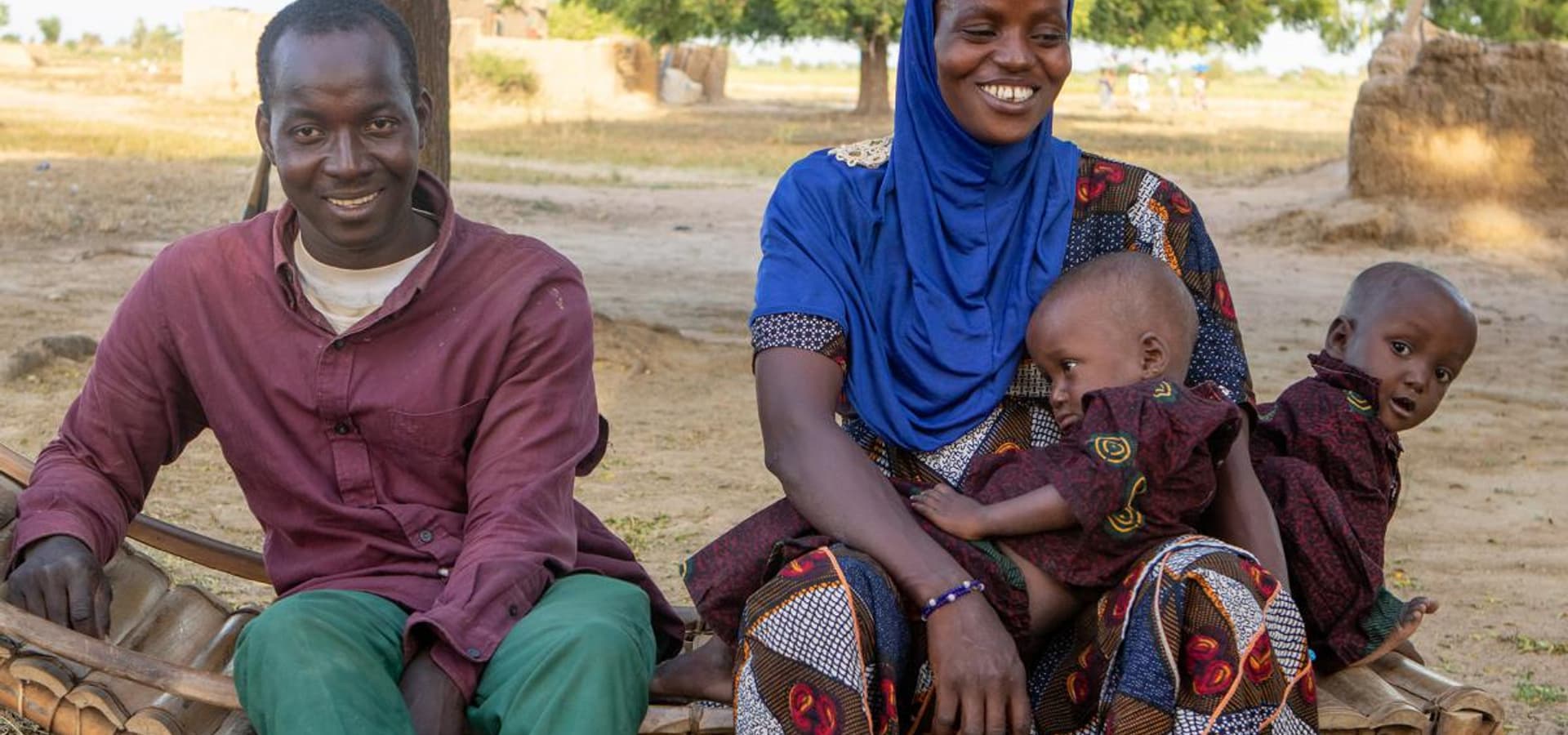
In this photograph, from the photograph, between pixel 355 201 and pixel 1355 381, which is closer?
pixel 355 201

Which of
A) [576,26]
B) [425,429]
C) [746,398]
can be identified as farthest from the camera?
[576,26]

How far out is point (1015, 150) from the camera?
9.95ft

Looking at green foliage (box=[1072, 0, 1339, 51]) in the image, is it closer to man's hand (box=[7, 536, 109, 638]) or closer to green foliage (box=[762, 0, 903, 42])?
green foliage (box=[762, 0, 903, 42])

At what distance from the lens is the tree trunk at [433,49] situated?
6.94 metres

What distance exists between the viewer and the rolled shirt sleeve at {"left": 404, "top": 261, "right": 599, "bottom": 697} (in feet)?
8.27

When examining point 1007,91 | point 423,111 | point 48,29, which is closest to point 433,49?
point 423,111

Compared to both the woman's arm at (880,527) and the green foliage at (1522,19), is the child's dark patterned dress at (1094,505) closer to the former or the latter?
the woman's arm at (880,527)

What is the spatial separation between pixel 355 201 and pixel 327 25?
0.93 feet

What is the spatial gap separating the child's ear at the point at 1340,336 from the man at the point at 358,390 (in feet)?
4.91

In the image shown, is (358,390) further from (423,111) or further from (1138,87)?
(1138,87)

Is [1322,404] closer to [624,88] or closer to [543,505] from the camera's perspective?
[543,505]

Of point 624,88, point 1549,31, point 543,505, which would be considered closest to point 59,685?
point 543,505

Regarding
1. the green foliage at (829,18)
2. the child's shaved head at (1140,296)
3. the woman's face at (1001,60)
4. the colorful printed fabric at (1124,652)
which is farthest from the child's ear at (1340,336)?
the green foliage at (829,18)

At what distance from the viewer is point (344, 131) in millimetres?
2668
